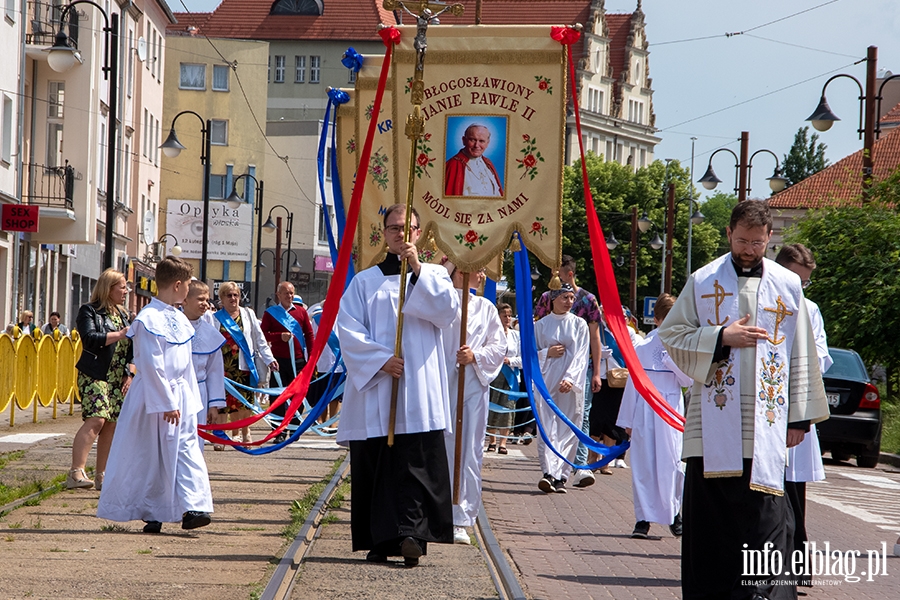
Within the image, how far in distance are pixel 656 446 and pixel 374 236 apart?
3420mm

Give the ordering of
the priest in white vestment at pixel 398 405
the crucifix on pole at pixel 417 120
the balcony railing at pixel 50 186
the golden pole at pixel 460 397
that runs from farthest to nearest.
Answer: the balcony railing at pixel 50 186
the golden pole at pixel 460 397
the crucifix on pole at pixel 417 120
the priest in white vestment at pixel 398 405

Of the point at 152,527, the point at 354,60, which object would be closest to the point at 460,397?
the point at 152,527

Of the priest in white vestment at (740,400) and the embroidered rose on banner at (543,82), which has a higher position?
the embroidered rose on banner at (543,82)

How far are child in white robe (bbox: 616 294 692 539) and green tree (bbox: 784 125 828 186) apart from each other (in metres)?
110

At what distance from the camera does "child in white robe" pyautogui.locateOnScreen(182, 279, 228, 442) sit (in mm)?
11484

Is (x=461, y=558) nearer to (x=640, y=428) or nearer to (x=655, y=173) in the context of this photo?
(x=640, y=428)

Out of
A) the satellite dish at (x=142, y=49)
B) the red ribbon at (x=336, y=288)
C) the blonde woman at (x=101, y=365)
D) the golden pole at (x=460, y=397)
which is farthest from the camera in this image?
the satellite dish at (x=142, y=49)

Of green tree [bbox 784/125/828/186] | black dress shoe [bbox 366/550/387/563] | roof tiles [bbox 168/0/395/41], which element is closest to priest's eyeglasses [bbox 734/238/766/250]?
black dress shoe [bbox 366/550/387/563]

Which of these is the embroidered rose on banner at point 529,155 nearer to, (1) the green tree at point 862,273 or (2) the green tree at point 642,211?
(1) the green tree at point 862,273

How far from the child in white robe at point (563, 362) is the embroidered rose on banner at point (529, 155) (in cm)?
364

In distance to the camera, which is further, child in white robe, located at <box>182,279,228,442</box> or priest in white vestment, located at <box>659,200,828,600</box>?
child in white robe, located at <box>182,279,228,442</box>

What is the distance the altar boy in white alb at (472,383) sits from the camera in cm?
937

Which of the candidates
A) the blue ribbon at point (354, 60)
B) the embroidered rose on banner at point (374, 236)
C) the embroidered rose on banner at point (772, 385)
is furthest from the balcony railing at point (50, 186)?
the embroidered rose on banner at point (772, 385)

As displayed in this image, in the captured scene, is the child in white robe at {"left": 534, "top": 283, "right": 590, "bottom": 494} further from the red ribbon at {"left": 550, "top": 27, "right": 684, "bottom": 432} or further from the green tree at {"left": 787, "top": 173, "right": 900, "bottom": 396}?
the green tree at {"left": 787, "top": 173, "right": 900, "bottom": 396}
